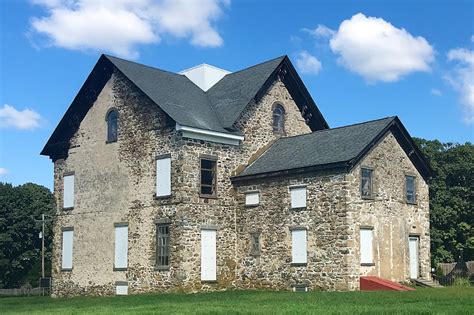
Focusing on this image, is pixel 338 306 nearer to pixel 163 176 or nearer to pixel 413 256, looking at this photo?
pixel 163 176

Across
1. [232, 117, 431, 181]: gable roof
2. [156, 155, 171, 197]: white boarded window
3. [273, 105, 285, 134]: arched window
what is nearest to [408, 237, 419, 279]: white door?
[232, 117, 431, 181]: gable roof

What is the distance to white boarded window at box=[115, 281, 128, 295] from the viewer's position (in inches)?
1277

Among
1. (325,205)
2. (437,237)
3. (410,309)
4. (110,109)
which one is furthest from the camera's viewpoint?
(437,237)

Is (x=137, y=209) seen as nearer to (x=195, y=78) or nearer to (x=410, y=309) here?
(x=195, y=78)

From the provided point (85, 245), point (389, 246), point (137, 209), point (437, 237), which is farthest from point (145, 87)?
point (437, 237)

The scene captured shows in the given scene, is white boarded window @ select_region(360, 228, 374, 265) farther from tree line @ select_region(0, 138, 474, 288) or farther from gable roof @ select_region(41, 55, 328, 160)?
tree line @ select_region(0, 138, 474, 288)

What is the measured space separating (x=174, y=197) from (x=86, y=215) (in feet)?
22.1

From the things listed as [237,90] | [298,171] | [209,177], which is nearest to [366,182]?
[298,171]

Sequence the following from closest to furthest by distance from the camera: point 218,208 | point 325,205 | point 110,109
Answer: point 325,205
point 218,208
point 110,109

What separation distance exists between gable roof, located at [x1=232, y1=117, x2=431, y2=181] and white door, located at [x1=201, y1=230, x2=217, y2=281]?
3.03 meters

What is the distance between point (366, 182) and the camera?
29.8 metres

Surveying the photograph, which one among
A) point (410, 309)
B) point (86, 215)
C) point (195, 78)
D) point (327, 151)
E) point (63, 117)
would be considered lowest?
point (410, 309)

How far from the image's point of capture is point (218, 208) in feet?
105

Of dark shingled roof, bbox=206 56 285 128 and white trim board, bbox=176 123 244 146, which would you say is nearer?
white trim board, bbox=176 123 244 146
